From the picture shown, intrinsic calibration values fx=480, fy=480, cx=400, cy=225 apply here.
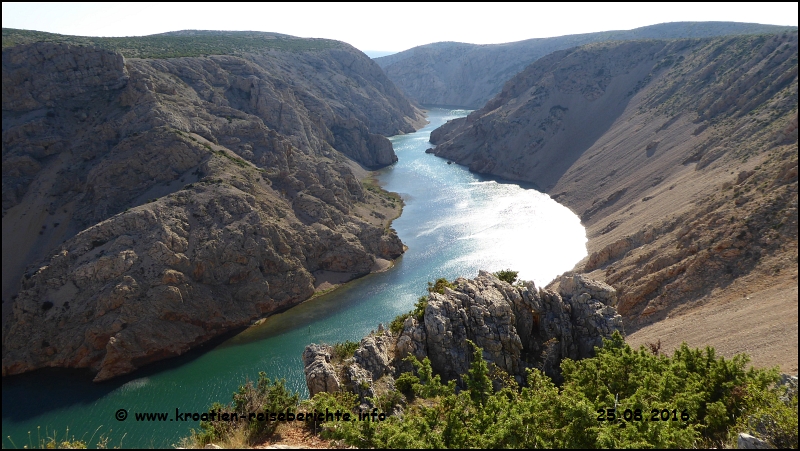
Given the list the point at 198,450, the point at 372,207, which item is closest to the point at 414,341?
the point at 198,450

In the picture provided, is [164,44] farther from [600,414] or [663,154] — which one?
[600,414]

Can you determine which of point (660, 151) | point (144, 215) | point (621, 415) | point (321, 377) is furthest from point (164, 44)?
point (621, 415)

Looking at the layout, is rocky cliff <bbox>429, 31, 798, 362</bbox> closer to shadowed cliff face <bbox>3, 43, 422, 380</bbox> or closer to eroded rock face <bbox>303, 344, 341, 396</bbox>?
eroded rock face <bbox>303, 344, 341, 396</bbox>

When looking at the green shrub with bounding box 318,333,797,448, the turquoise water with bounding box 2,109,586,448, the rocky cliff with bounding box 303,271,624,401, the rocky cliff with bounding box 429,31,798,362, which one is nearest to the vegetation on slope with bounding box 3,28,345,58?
the turquoise water with bounding box 2,109,586,448

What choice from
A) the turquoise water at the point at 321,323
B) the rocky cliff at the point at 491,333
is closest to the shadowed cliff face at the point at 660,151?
the turquoise water at the point at 321,323

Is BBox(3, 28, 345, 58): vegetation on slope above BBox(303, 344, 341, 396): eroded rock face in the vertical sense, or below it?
above

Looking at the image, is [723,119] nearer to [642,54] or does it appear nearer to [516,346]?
[642,54]

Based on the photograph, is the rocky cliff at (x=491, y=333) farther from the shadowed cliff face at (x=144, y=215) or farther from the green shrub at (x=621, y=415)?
the shadowed cliff face at (x=144, y=215)
